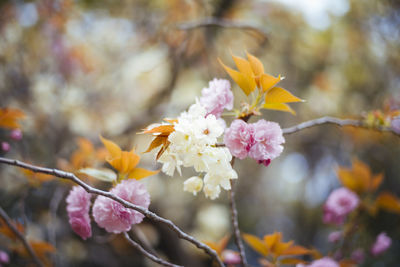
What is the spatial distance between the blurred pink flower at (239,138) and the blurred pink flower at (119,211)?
210mm

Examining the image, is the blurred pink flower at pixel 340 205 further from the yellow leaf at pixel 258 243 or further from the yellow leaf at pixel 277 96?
the yellow leaf at pixel 277 96

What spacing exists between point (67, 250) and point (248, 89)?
193 cm

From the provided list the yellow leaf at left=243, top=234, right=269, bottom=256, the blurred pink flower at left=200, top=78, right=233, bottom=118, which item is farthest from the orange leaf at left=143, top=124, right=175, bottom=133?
the yellow leaf at left=243, top=234, right=269, bottom=256

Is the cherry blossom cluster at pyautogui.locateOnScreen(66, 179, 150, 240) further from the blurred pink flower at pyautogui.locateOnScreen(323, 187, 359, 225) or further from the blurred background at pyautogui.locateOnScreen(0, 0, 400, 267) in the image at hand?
the blurred background at pyautogui.locateOnScreen(0, 0, 400, 267)

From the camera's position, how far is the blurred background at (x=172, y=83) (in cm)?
183

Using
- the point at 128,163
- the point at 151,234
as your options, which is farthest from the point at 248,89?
the point at 151,234

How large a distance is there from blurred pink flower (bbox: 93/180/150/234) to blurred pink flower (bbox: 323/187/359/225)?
69cm

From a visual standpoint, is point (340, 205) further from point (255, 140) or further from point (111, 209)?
point (111, 209)

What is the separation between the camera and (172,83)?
157cm

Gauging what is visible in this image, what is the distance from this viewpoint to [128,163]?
0.66 m

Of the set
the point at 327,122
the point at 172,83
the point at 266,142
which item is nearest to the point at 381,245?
the point at 327,122

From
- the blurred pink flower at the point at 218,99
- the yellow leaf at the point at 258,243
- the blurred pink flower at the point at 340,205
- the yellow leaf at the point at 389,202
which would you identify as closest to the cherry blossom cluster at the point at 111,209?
the blurred pink flower at the point at 218,99

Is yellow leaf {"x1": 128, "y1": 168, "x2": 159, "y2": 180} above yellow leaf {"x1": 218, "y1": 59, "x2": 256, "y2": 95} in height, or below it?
Answer: below

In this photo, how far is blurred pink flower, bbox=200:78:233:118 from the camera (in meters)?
0.64
